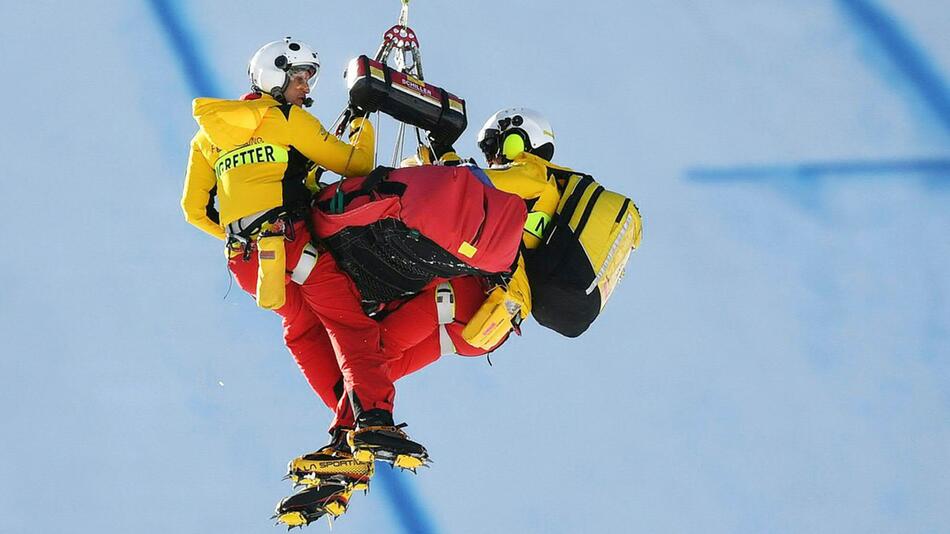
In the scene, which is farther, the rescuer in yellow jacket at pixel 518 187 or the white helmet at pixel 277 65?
the rescuer in yellow jacket at pixel 518 187

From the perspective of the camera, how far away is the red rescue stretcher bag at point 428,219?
21.9ft

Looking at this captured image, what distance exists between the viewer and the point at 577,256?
24.2 feet

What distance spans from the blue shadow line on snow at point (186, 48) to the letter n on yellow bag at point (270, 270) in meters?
6.11

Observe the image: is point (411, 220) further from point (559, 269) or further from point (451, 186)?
point (559, 269)

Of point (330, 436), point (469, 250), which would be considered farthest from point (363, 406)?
point (469, 250)

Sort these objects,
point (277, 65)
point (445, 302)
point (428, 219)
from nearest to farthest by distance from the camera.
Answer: point (428, 219), point (277, 65), point (445, 302)

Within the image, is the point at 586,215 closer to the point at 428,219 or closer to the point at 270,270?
the point at 428,219

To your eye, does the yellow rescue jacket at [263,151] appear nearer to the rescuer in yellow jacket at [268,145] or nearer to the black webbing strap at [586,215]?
the rescuer in yellow jacket at [268,145]

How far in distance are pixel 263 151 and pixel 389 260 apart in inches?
29.3

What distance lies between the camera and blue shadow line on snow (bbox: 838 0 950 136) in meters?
12.6

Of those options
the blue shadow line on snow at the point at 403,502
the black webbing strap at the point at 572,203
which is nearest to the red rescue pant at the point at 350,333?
the black webbing strap at the point at 572,203

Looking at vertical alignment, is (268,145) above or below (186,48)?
below

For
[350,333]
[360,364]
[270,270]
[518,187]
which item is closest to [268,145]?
[270,270]

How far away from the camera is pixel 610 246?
745cm
